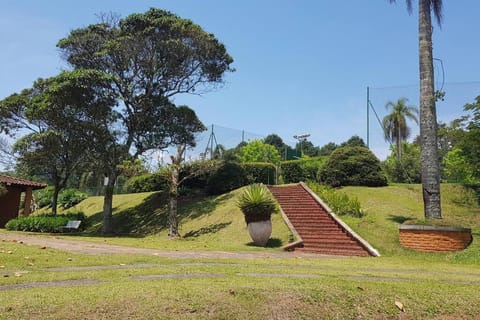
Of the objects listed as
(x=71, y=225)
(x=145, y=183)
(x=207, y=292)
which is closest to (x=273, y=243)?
(x=207, y=292)

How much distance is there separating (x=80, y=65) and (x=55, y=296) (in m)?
21.3

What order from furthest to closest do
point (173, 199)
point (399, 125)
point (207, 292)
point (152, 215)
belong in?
1. point (399, 125)
2. point (152, 215)
3. point (173, 199)
4. point (207, 292)

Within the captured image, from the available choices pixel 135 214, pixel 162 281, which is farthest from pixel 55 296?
pixel 135 214

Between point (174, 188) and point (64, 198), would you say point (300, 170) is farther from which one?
point (64, 198)

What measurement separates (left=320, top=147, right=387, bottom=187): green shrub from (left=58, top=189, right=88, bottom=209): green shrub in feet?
73.8

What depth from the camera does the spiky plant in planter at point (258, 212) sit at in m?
13.4

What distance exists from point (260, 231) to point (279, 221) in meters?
2.88

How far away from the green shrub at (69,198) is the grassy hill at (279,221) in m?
10.1

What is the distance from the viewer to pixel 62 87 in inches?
762

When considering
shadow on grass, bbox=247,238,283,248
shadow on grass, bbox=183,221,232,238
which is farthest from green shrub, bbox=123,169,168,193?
shadow on grass, bbox=247,238,283,248

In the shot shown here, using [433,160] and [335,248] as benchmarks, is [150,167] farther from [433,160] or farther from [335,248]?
[433,160]

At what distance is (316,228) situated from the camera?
50.1ft

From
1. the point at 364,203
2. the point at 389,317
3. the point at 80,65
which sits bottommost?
the point at 389,317

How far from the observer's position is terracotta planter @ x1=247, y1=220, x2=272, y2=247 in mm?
13422
